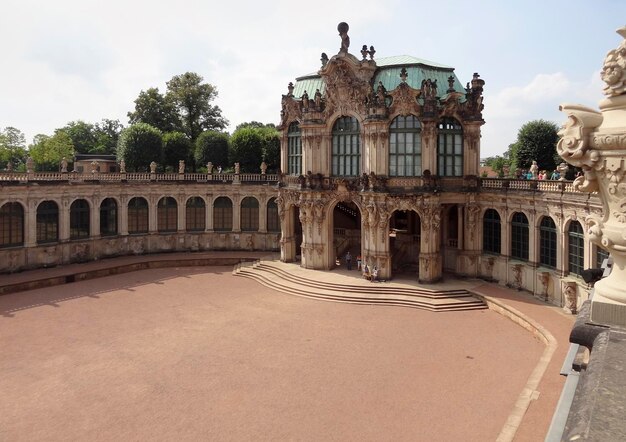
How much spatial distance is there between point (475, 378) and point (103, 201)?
3695 centimetres

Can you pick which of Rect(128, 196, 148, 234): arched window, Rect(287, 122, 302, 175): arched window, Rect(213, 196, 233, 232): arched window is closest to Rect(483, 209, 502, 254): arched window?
Rect(287, 122, 302, 175): arched window

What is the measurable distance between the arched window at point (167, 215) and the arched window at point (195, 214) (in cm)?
115

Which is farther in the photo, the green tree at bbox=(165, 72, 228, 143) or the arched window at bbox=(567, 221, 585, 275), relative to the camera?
the green tree at bbox=(165, 72, 228, 143)

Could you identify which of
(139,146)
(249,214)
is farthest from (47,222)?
(139,146)

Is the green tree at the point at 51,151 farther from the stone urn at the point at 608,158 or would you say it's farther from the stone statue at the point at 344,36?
the stone urn at the point at 608,158

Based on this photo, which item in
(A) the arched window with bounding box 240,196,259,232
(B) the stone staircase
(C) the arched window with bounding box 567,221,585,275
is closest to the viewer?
(C) the arched window with bounding box 567,221,585,275

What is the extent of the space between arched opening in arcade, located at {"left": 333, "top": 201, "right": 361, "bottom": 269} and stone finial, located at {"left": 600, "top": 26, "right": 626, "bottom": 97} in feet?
121

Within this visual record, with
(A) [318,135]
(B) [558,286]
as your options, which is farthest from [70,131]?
(B) [558,286]

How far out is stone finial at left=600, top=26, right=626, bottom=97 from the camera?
5.27m

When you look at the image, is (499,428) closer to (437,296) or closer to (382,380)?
(382,380)

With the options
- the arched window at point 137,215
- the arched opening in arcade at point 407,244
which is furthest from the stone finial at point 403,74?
the arched window at point 137,215

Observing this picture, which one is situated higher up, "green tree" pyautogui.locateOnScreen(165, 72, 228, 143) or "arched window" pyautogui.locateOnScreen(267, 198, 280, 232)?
"green tree" pyautogui.locateOnScreen(165, 72, 228, 143)

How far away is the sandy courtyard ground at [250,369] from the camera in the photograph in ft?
56.0

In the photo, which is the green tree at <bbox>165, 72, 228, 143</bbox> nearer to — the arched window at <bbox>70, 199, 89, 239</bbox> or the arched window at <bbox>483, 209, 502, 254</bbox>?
the arched window at <bbox>70, 199, 89, 239</bbox>
